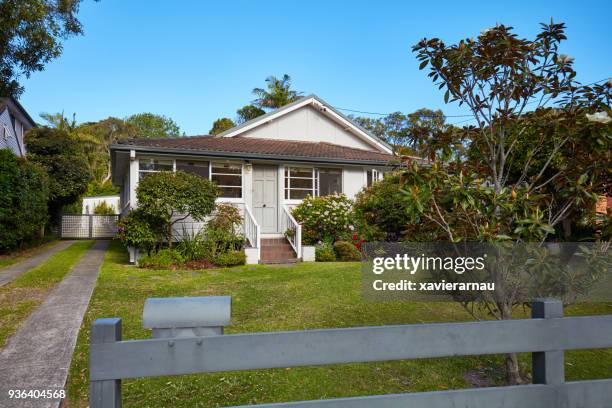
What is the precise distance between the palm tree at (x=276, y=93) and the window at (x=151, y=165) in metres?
17.2

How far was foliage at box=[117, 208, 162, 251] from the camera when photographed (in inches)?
429

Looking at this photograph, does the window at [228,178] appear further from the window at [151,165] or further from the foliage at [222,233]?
the window at [151,165]

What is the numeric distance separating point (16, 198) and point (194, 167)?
508 centimetres

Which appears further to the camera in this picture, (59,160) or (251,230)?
(59,160)

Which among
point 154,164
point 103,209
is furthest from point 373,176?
point 103,209

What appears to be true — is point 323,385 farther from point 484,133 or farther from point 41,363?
point 484,133

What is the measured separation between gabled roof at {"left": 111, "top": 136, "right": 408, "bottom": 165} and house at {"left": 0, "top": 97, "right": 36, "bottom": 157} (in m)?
8.39

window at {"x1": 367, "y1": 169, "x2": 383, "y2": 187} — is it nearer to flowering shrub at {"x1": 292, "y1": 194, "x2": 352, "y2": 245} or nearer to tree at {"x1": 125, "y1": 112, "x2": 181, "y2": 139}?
flowering shrub at {"x1": 292, "y1": 194, "x2": 352, "y2": 245}

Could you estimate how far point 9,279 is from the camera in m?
8.65

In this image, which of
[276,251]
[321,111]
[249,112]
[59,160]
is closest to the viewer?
[276,251]

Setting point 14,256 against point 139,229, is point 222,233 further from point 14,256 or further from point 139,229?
point 14,256

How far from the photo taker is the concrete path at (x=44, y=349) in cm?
355

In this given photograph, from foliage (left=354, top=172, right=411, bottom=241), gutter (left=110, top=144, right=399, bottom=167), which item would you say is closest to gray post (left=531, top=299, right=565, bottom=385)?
foliage (left=354, top=172, right=411, bottom=241)

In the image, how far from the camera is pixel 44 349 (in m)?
4.48
